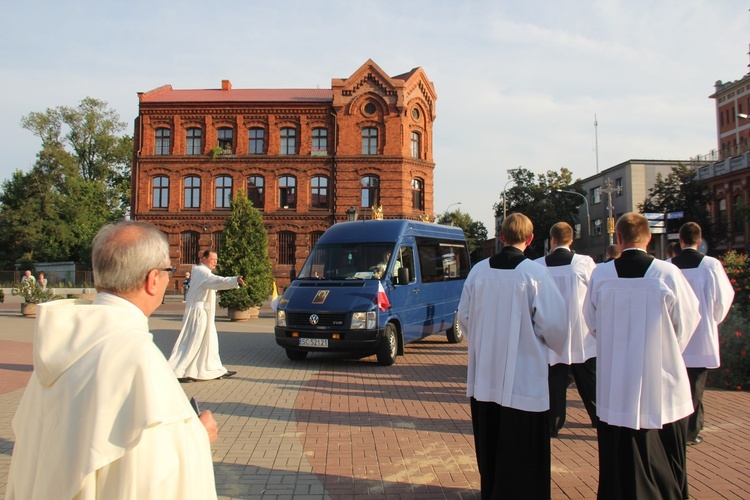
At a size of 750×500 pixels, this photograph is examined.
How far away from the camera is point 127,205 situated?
6750 centimetres

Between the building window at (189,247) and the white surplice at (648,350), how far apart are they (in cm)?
4115

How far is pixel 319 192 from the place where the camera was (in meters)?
43.3

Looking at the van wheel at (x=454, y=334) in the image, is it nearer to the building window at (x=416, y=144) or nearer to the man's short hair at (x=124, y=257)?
the man's short hair at (x=124, y=257)

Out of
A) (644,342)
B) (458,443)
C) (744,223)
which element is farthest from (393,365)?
(744,223)

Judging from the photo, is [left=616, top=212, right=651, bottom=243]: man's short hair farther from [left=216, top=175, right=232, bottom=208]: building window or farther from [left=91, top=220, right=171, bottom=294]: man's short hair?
[left=216, top=175, right=232, bottom=208]: building window

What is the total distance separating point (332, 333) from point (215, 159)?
116ft

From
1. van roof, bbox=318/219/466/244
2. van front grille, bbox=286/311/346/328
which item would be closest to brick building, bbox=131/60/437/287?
van roof, bbox=318/219/466/244

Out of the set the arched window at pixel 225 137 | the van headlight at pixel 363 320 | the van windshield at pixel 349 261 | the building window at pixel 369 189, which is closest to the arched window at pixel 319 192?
the building window at pixel 369 189

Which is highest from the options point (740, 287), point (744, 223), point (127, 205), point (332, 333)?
point (127, 205)

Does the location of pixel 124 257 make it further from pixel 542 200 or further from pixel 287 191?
pixel 542 200

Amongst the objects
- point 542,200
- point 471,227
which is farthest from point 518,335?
point 471,227

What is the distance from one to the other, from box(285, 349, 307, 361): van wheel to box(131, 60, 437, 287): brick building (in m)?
30.5

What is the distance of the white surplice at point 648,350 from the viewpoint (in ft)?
13.7

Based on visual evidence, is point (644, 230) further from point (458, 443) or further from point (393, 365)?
point (393, 365)
